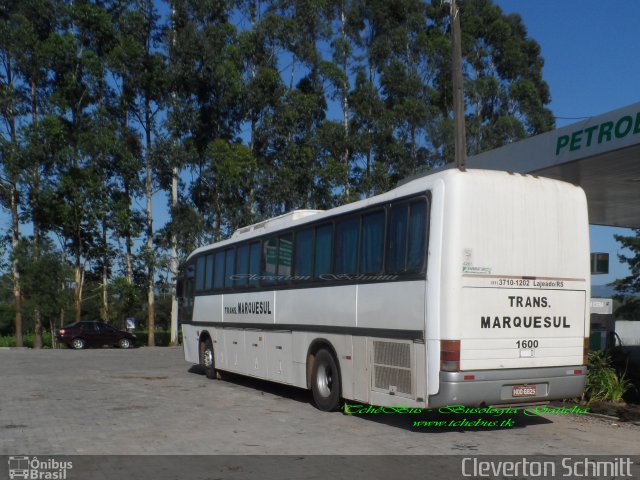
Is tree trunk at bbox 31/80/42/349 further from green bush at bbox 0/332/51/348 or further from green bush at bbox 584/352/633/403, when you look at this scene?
green bush at bbox 584/352/633/403

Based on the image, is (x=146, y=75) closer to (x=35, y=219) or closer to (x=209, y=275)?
(x=35, y=219)

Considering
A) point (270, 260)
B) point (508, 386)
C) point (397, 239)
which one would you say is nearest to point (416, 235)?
point (397, 239)

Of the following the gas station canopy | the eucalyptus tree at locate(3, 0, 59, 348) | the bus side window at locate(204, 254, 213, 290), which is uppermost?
the eucalyptus tree at locate(3, 0, 59, 348)

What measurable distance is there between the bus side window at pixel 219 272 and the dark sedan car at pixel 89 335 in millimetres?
20420

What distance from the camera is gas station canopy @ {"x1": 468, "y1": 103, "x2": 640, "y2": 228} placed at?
474 inches

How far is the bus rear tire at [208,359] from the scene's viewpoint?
55.1ft

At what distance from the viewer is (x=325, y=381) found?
38.3ft

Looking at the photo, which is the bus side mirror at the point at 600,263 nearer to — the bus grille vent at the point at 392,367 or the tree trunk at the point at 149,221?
the bus grille vent at the point at 392,367

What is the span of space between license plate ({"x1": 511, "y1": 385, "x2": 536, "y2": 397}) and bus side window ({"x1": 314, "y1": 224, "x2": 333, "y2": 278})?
11.5ft

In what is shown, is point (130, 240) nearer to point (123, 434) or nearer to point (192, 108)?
point (192, 108)

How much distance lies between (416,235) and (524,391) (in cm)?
237

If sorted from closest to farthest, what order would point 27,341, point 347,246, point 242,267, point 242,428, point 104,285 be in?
point 242,428, point 347,246, point 242,267, point 27,341, point 104,285

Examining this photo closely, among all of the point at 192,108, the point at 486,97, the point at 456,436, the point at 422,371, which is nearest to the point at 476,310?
the point at 422,371

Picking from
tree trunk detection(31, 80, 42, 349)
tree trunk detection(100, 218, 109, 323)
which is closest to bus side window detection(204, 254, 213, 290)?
tree trunk detection(31, 80, 42, 349)
